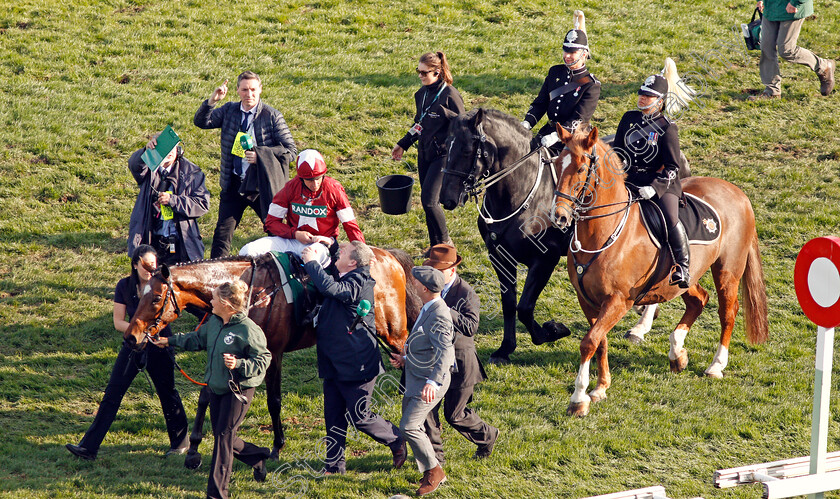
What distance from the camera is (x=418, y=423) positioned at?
6.71 m

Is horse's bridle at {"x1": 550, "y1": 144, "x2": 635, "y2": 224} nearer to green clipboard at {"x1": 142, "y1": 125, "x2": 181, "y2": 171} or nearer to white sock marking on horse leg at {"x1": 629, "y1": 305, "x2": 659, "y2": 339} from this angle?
white sock marking on horse leg at {"x1": 629, "y1": 305, "x2": 659, "y2": 339}

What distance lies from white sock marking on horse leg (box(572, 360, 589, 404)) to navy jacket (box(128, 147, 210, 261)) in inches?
157

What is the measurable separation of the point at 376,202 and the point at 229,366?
244 inches

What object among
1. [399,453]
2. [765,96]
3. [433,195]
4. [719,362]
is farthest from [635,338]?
[765,96]

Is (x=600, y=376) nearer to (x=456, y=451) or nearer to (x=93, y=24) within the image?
(x=456, y=451)

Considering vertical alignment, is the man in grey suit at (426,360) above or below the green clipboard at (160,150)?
below

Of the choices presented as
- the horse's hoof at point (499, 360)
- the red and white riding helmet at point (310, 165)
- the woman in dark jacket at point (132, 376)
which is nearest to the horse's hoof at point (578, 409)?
the horse's hoof at point (499, 360)

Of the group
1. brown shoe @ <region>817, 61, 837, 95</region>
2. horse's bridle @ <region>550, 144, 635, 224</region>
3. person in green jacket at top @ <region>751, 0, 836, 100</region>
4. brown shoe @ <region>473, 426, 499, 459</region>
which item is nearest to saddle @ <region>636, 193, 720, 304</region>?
horse's bridle @ <region>550, 144, 635, 224</region>

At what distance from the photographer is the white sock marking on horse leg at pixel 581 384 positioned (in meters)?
8.11

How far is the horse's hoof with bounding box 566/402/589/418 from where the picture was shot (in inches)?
321

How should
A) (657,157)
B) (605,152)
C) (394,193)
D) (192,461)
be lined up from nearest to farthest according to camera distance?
(192,461) → (605,152) → (657,157) → (394,193)

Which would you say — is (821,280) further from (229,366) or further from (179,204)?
(179,204)

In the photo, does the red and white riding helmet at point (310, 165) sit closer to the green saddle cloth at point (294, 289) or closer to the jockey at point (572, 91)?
the green saddle cloth at point (294, 289)

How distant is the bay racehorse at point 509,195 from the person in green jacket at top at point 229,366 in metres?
2.44
